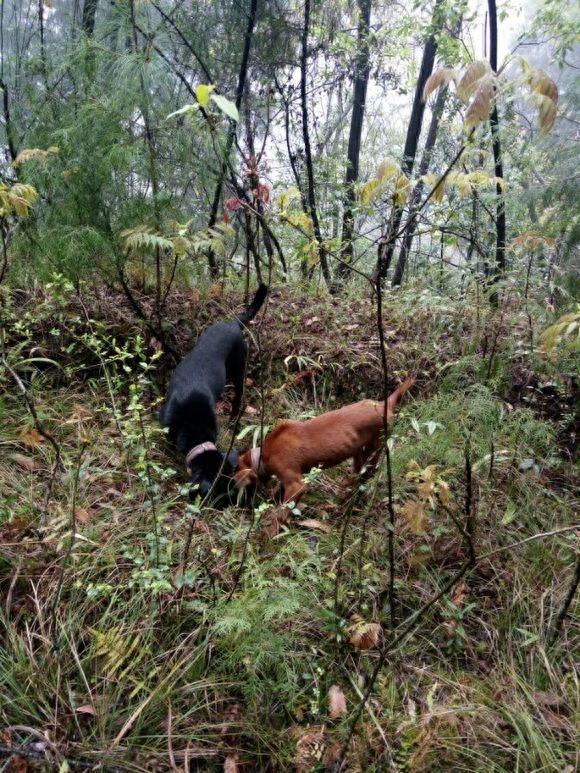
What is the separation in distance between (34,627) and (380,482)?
215 centimetres

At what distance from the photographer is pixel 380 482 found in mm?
3383

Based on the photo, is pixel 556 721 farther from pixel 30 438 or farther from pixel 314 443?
pixel 30 438

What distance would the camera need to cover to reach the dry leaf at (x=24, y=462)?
324 cm

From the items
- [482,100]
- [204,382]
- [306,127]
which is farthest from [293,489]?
[306,127]

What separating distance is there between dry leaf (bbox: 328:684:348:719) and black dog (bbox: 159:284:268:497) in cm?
152

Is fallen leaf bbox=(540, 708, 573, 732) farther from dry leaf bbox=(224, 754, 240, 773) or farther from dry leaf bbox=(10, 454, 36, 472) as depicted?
dry leaf bbox=(10, 454, 36, 472)

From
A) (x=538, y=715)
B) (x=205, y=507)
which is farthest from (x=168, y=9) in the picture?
(x=538, y=715)

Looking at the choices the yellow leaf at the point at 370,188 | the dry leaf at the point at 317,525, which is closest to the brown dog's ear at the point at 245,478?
the dry leaf at the point at 317,525

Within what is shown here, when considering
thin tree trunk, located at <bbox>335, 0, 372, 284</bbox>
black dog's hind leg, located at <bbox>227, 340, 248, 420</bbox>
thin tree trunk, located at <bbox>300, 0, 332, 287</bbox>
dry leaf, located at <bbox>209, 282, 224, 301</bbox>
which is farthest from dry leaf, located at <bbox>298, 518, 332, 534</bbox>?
thin tree trunk, located at <bbox>335, 0, 372, 284</bbox>

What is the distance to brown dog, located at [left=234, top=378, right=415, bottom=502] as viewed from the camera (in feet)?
11.7

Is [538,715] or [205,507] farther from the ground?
Answer: [205,507]

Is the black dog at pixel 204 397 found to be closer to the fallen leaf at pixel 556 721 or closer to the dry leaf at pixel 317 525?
the dry leaf at pixel 317 525

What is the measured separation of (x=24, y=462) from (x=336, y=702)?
94.4 inches

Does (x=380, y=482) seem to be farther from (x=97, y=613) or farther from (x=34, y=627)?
(x=34, y=627)
